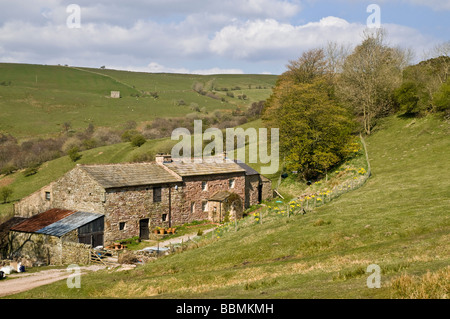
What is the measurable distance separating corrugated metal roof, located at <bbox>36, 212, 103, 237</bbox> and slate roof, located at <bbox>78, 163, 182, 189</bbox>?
3.48 metres

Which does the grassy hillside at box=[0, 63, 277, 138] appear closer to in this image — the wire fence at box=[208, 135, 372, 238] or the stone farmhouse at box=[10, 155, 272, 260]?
the stone farmhouse at box=[10, 155, 272, 260]

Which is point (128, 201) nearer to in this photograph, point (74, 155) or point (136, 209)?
point (136, 209)

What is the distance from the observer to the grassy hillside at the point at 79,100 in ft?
407

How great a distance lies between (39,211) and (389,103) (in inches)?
2259

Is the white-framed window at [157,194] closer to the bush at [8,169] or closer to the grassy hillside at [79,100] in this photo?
the bush at [8,169]

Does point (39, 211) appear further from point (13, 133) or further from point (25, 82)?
point (25, 82)

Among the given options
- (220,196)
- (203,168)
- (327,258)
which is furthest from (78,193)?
(327,258)

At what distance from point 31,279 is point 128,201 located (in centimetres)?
1402

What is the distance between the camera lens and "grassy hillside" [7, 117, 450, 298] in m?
12.8

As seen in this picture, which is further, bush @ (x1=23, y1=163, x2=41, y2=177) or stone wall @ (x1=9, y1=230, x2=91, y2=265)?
bush @ (x1=23, y1=163, x2=41, y2=177)

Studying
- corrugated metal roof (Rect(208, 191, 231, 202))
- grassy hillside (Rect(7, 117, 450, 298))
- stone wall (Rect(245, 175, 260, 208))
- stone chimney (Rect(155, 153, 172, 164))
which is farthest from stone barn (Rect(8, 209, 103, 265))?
stone wall (Rect(245, 175, 260, 208))

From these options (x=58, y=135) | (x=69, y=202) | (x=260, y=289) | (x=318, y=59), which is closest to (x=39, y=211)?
(x=69, y=202)

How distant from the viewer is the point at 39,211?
4397 centimetres

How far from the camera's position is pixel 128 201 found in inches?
1548
